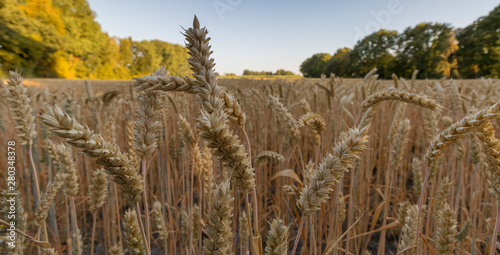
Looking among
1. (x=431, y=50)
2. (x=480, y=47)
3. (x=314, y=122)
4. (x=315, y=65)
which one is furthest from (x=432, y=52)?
(x=314, y=122)

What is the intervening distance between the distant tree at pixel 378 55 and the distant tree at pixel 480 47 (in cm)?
802

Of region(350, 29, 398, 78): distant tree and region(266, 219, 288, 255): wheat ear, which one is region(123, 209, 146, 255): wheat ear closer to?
region(266, 219, 288, 255): wheat ear

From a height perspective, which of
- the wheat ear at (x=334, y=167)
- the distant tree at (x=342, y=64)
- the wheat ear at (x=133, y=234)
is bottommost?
the wheat ear at (x=133, y=234)

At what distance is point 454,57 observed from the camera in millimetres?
31219

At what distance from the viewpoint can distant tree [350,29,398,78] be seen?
108 feet

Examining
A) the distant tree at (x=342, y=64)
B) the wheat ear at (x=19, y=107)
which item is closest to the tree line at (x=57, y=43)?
the wheat ear at (x=19, y=107)

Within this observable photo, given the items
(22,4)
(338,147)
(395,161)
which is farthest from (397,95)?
(22,4)

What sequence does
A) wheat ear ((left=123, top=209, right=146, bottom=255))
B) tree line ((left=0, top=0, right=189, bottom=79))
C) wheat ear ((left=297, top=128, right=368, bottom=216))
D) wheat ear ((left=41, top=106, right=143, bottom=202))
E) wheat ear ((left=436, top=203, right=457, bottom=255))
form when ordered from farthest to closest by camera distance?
tree line ((left=0, top=0, right=189, bottom=79)) → wheat ear ((left=436, top=203, right=457, bottom=255)) → wheat ear ((left=123, top=209, right=146, bottom=255)) → wheat ear ((left=297, top=128, right=368, bottom=216)) → wheat ear ((left=41, top=106, right=143, bottom=202))

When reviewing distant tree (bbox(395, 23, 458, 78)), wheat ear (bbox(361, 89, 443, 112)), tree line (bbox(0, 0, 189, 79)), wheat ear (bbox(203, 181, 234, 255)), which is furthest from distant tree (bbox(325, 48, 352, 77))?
wheat ear (bbox(203, 181, 234, 255))

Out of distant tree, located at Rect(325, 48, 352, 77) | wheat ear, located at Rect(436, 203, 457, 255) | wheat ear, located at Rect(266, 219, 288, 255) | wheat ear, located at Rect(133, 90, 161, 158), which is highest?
distant tree, located at Rect(325, 48, 352, 77)

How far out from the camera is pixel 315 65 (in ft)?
142

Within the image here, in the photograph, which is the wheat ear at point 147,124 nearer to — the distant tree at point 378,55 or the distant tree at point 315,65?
the distant tree at point 378,55

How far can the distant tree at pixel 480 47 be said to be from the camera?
27.4 metres

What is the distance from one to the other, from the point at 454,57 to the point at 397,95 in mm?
42636
